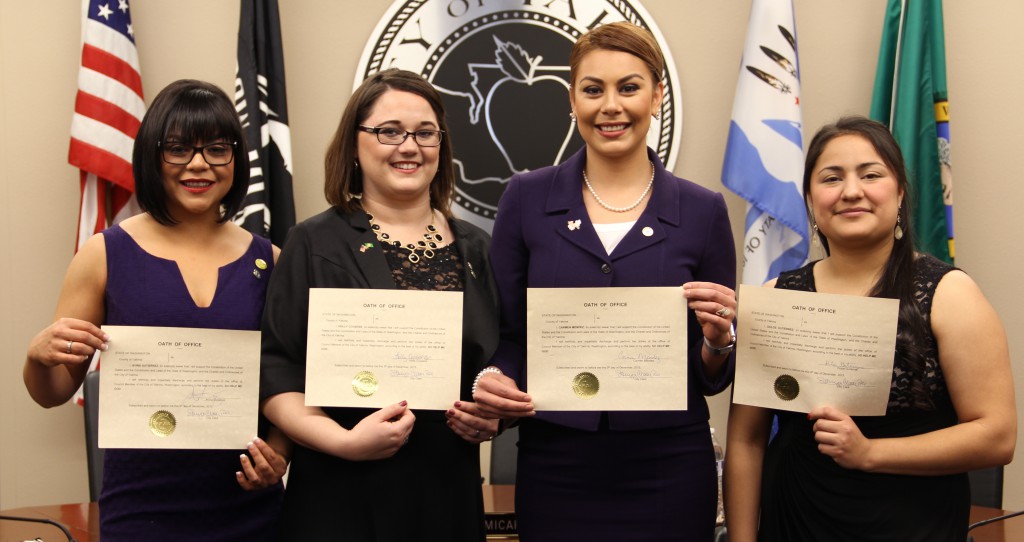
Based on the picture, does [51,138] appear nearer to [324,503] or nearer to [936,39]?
[324,503]

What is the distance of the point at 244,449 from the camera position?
2.08 metres

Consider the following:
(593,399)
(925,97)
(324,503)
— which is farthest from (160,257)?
(925,97)

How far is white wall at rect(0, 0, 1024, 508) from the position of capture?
4.20 metres

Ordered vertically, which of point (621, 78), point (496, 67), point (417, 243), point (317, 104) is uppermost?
point (496, 67)

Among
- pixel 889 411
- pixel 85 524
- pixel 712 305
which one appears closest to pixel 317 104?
pixel 85 524

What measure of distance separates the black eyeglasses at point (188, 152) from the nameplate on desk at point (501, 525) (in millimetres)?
1298

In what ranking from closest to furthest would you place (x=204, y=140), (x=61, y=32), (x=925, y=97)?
(x=204, y=140)
(x=925, y=97)
(x=61, y=32)

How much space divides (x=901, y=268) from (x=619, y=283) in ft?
2.00

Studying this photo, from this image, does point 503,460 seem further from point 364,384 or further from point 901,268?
point 901,268

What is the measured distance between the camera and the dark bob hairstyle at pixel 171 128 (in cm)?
210

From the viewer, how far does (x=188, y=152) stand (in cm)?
212

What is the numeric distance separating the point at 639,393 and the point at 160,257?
115 cm
